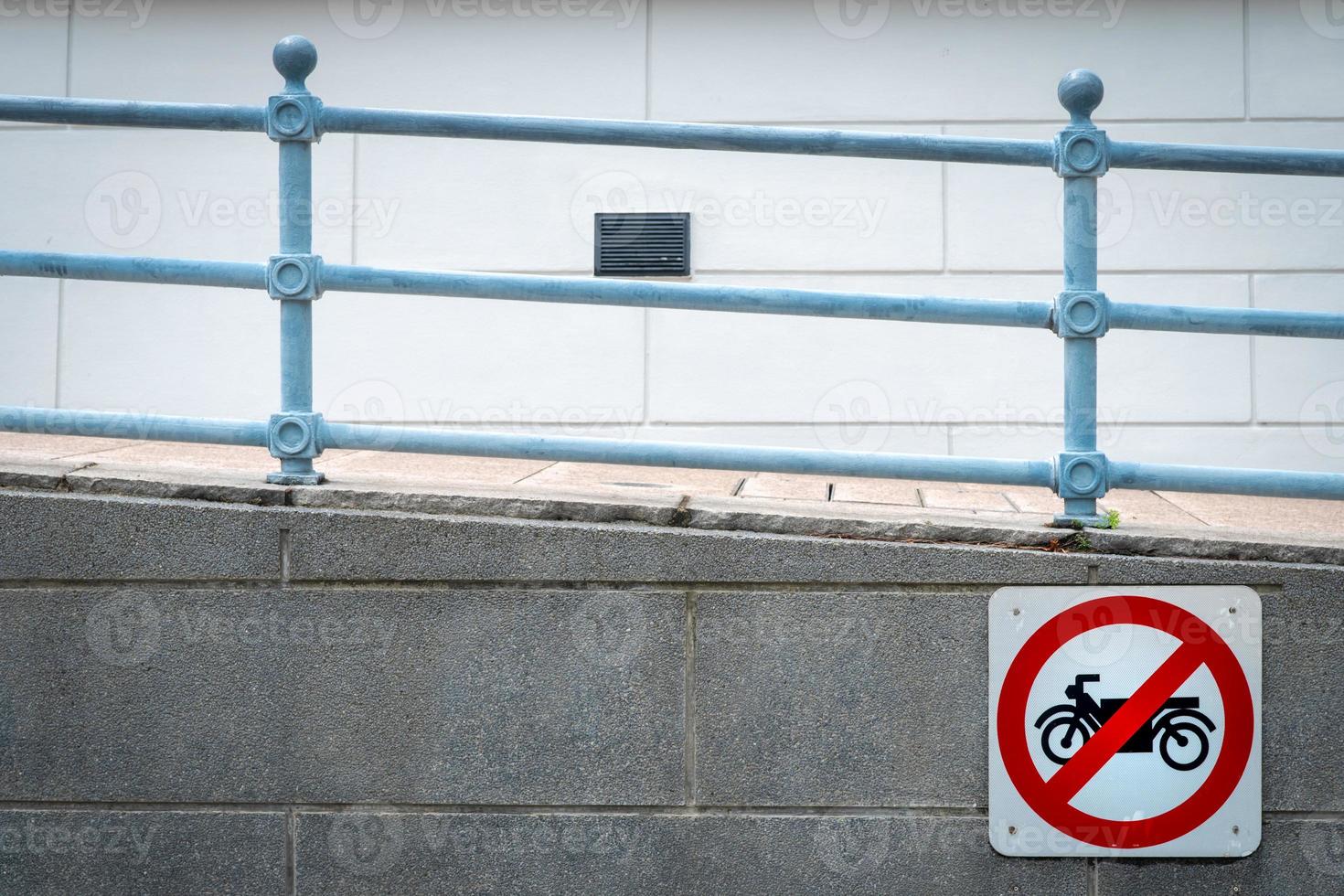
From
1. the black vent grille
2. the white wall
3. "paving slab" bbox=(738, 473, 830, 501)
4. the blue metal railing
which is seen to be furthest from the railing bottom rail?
the black vent grille

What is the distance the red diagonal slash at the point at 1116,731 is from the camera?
2.46 metres

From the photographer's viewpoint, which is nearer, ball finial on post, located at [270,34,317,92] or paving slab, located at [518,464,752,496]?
ball finial on post, located at [270,34,317,92]

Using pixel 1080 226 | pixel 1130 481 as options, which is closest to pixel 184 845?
pixel 1130 481

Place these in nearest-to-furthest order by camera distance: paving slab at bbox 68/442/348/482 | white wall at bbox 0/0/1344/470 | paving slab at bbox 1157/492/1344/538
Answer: paving slab at bbox 1157/492/1344/538 < paving slab at bbox 68/442/348/482 < white wall at bbox 0/0/1344/470

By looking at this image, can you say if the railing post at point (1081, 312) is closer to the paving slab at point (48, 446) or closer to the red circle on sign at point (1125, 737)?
the red circle on sign at point (1125, 737)

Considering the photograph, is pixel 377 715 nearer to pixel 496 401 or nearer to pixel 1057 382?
pixel 496 401

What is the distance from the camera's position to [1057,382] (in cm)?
496

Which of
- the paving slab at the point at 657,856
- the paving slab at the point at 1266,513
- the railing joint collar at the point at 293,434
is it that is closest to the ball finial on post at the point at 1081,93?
the paving slab at the point at 1266,513

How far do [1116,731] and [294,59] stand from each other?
103 inches

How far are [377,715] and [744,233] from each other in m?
3.19

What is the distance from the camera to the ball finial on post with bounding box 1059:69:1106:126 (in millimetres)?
2531

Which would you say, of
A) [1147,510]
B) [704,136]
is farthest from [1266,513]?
[704,136]

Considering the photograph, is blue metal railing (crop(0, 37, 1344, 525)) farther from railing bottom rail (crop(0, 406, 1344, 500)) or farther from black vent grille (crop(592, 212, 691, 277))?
black vent grille (crop(592, 212, 691, 277))

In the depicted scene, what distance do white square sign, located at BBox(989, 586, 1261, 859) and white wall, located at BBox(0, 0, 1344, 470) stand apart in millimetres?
2578
